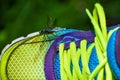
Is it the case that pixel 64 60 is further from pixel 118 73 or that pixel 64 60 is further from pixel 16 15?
pixel 16 15

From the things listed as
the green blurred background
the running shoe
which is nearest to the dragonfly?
the running shoe

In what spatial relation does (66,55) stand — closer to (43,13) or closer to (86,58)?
(86,58)

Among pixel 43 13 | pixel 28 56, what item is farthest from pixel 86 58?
pixel 43 13

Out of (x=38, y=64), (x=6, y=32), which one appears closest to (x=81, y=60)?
(x=38, y=64)

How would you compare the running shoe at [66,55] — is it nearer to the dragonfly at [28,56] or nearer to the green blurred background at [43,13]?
the dragonfly at [28,56]

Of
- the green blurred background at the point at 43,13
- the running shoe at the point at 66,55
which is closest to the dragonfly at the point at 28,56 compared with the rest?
the running shoe at the point at 66,55
